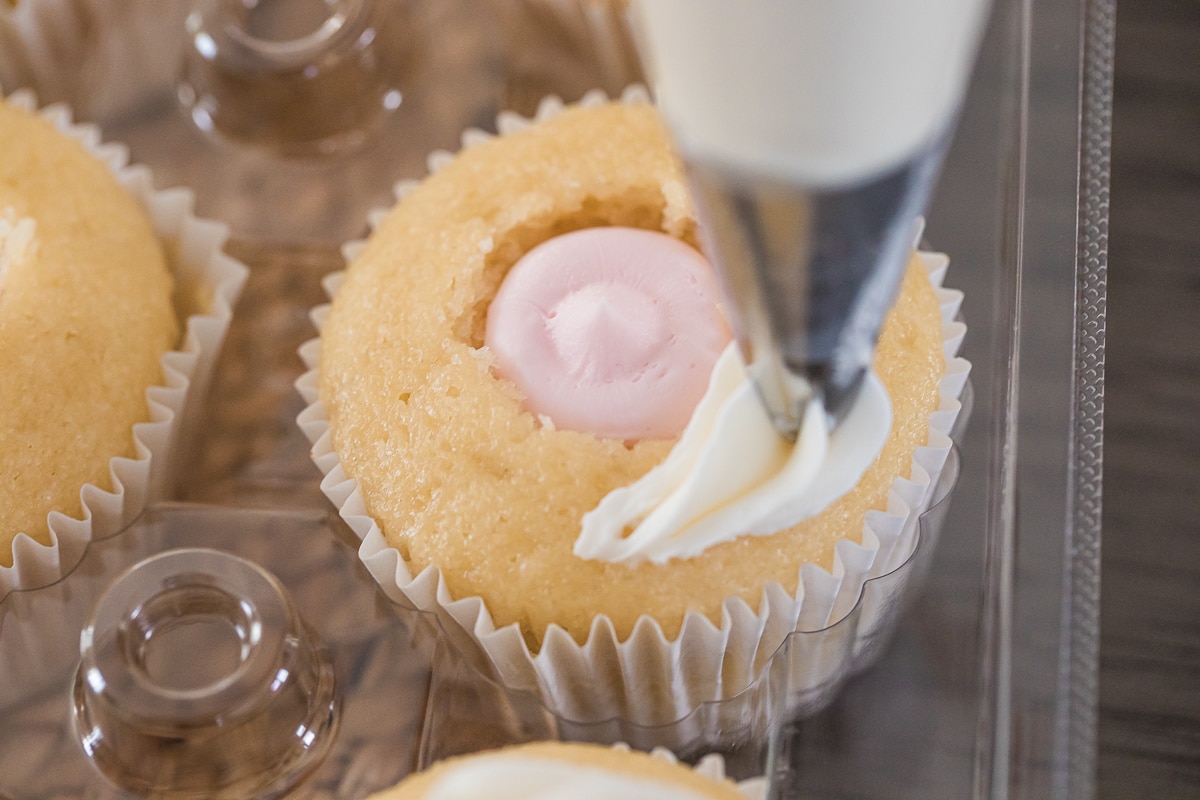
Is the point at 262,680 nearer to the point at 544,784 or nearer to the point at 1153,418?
the point at 544,784

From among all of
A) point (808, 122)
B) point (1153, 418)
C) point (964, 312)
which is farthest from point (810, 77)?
point (1153, 418)

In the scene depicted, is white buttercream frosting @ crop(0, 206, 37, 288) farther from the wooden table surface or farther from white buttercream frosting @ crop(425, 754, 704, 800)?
the wooden table surface

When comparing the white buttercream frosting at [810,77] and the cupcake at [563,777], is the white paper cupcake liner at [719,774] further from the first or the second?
the white buttercream frosting at [810,77]

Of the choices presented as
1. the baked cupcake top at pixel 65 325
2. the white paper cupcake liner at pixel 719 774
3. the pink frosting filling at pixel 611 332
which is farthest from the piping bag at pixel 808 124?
the baked cupcake top at pixel 65 325

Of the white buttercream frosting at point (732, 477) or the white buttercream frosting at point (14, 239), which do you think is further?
the white buttercream frosting at point (14, 239)

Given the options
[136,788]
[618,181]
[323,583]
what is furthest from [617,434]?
[136,788]

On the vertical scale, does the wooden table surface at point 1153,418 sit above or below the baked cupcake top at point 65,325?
below

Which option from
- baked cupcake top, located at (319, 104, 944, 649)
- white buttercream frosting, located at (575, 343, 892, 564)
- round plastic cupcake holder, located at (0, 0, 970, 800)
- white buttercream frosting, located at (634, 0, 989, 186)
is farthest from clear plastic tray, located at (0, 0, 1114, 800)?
white buttercream frosting, located at (634, 0, 989, 186)
